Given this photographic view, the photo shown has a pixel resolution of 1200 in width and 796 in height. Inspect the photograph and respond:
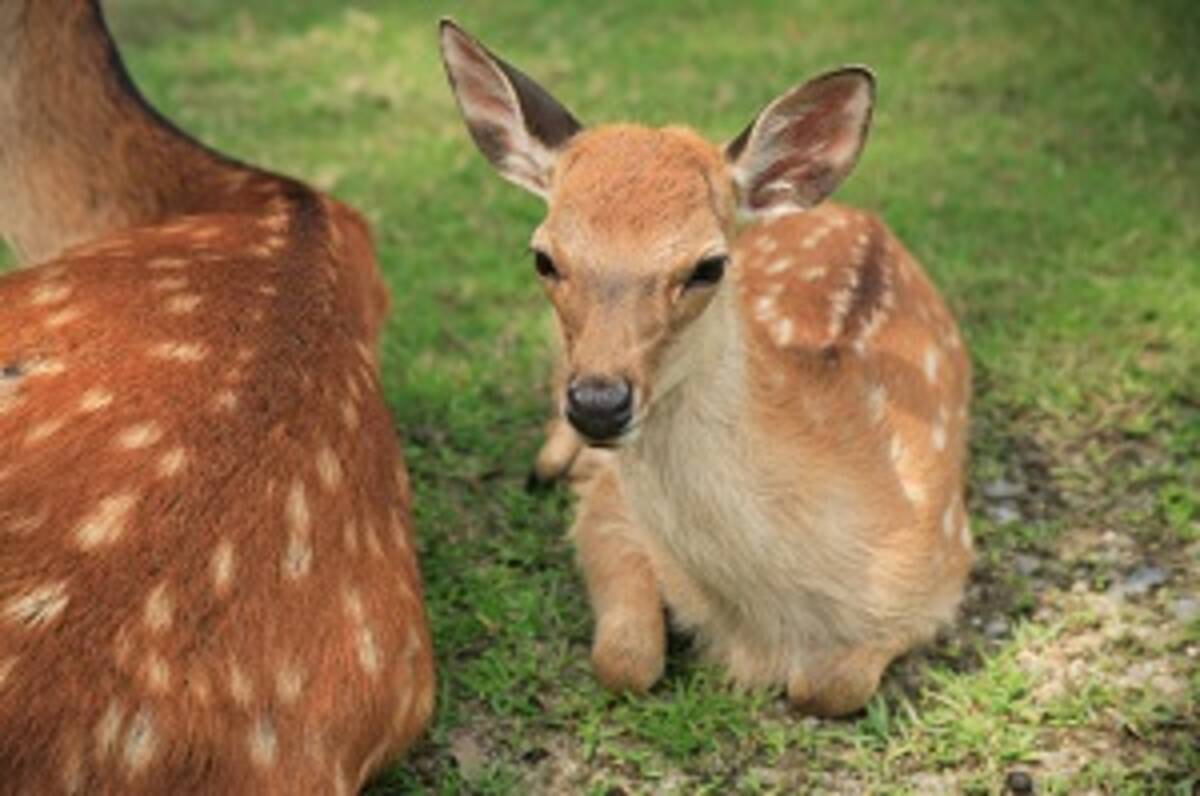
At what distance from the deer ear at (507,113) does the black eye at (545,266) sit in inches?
15.7

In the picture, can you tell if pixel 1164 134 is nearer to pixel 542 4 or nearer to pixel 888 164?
pixel 888 164

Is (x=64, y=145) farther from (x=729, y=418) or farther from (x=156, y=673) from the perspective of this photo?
(x=156, y=673)

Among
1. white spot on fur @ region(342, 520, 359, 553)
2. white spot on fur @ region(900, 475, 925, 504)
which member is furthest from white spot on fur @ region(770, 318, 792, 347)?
white spot on fur @ region(342, 520, 359, 553)

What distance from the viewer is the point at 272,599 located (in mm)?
2814

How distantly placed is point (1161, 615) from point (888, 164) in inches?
114

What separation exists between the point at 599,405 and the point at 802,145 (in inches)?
35.6

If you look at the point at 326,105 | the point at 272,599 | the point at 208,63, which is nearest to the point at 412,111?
the point at 326,105

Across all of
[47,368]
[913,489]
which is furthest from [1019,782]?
[47,368]

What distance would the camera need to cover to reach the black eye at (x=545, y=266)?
10.5 ft

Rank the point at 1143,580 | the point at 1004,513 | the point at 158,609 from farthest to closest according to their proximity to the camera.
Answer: the point at 1004,513
the point at 1143,580
the point at 158,609

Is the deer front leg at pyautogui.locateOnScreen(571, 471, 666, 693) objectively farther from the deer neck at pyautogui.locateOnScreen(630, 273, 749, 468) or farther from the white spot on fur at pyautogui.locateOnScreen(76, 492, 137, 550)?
the white spot on fur at pyautogui.locateOnScreen(76, 492, 137, 550)

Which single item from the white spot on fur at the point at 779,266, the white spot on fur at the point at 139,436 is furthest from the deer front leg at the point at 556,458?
the white spot on fur at the point at 139,436

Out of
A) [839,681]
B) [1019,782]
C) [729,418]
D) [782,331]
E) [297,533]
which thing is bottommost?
[1019,782]

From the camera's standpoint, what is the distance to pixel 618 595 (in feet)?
12.2
